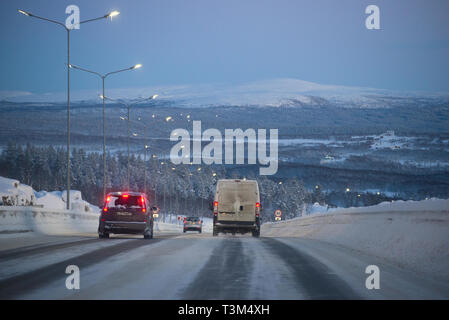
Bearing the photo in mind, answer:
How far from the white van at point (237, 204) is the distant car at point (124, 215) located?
302 inches

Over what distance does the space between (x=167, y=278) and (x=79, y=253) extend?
556 cm

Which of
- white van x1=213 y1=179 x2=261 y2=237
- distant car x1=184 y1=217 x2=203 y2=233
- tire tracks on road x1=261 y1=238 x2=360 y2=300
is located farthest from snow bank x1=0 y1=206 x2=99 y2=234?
distant car x1=184 y1=217 x2=203 y2=233

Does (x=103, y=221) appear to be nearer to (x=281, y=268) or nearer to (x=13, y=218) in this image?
(x=13, y=218)

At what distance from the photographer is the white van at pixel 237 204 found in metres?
32.3

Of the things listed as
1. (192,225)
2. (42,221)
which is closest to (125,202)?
(42,221)

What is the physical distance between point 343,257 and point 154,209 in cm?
1223

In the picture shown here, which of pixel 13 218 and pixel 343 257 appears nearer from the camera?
pixel 343 257

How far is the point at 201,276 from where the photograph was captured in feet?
38.0

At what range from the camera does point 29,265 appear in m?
13.0
